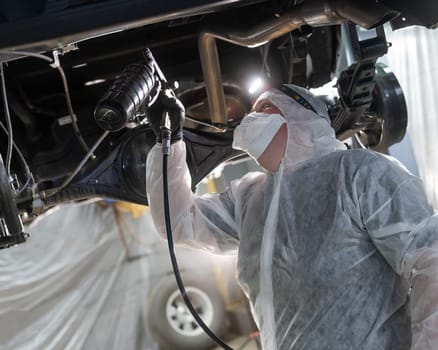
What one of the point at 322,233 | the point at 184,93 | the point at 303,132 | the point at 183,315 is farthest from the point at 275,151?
the point at 183,315

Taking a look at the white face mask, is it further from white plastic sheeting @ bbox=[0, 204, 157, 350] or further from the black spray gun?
white plastic sheeting @ bbox=[0, 204, 157, 350]

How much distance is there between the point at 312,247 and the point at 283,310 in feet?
0.49

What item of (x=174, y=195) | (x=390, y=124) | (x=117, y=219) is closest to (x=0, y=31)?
(x=174, y=195)

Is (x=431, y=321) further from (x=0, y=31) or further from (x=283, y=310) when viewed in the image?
(x=0, y=31)

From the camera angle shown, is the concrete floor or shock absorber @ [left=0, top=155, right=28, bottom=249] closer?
shock absorber @ [left=0, top=155, right=28, bottom=249]

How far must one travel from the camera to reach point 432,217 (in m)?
0.94

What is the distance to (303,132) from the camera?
3.89 ft

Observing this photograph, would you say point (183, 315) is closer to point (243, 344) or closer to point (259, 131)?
point (243, 344)

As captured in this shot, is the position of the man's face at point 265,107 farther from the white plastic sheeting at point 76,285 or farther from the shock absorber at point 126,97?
the white plastic sheeting at point 76,285

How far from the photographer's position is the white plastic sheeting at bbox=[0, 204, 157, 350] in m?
3.15

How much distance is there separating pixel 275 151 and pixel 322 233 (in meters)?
0.22

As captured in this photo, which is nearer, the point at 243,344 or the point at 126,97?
the point at 126,97

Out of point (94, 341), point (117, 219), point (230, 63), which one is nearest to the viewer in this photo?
point (230, 63)

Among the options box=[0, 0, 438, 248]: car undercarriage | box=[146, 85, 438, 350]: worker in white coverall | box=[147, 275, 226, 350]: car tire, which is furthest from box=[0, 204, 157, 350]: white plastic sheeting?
box=[146, 85, 438, 350]: worker in white coverall
